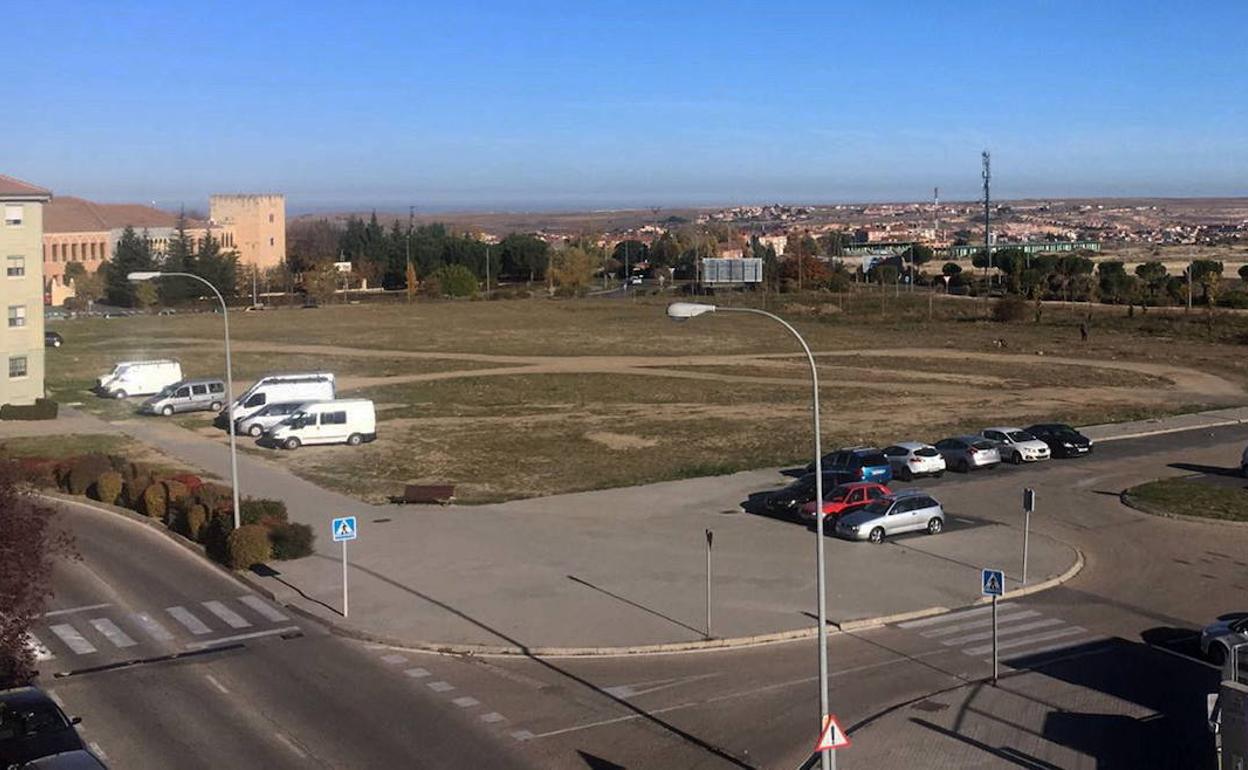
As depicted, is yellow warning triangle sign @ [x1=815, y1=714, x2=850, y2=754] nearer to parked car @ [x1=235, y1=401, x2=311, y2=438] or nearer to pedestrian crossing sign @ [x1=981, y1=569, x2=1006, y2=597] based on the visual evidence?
pedestrian crossing sign @ [x1=981, y1=569, x2=1006, y2=597]

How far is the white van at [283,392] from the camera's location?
45719 millimetres

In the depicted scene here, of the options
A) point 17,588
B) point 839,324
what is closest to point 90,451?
point 17,588

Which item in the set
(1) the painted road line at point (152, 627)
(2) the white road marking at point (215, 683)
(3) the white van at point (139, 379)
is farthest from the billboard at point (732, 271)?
(2) the white road marking at point (215, 683)

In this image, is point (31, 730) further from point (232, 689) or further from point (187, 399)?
point (187, 399)

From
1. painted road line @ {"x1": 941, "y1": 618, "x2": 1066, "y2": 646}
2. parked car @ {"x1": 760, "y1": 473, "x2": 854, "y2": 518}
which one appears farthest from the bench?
painted road line @ {"x1": 941, "y1": 618, "x2": 1066, "y2": 646}

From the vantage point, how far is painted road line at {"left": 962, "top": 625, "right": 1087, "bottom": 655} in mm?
20297

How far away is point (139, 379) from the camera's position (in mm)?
54594

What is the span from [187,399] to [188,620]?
29667mm

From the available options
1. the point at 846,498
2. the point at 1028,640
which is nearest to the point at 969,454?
the point at 846,498

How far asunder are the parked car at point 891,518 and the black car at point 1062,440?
1216cm

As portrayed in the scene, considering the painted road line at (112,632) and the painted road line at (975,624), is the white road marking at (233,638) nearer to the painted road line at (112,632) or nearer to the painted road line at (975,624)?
the painted road line at (112,632)

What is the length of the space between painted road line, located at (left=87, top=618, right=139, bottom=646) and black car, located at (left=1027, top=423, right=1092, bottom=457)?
28.7 metres

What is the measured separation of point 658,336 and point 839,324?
16875 mm

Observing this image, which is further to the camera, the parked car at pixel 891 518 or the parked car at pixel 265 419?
the parked car at pixel 265 419
